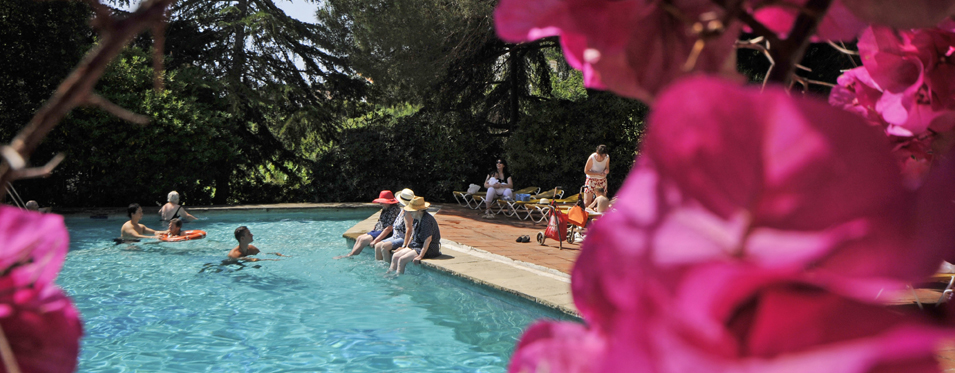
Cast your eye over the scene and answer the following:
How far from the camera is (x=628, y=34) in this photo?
33 cm

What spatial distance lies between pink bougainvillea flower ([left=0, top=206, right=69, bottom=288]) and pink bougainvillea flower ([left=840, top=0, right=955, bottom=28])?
1.50 feet

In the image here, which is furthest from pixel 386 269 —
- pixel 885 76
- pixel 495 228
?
pixel 885 76

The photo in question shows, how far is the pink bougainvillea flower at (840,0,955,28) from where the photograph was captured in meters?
0.32

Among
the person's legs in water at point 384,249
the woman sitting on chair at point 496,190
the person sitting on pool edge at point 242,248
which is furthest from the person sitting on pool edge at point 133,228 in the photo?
the woman sitting on chair at point 496,190

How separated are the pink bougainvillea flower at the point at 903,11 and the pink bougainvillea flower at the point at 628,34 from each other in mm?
74

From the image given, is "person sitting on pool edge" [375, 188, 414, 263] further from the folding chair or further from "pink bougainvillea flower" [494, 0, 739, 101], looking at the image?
"pink bougainvillea flower" [494, 0, 739, 101]

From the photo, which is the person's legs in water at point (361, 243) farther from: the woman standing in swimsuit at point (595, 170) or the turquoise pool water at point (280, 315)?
the woman standing in swimsuit at point (595, 170)

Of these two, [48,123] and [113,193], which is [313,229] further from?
[48,123]

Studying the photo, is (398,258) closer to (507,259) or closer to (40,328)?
(507,259)

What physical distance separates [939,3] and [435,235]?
26.7ft

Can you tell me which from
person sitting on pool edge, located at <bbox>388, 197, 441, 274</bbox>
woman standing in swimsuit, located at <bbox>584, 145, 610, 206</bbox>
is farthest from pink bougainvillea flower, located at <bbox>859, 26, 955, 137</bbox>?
woman standing in swimsuit, located at <bbox>584, 145, 610, 206</bbox>

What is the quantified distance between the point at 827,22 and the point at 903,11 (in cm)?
7

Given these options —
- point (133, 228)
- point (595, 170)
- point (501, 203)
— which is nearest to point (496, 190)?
point (501, 203)

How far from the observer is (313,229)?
13391 mm
